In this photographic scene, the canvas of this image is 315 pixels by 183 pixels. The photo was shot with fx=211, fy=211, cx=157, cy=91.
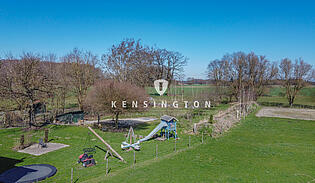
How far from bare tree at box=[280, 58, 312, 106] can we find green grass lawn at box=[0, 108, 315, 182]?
32714 mm

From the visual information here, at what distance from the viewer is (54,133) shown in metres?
19.3

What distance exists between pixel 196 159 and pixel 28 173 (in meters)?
8.80

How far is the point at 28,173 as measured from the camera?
10250mm

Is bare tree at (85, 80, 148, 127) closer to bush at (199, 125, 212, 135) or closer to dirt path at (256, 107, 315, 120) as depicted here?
bush at (199, 125, 212, 135)

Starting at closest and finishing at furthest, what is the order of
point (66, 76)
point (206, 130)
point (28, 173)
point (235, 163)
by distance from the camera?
point (28, 173)
point (235, 163)
point (206, 130)
point (66, 76)

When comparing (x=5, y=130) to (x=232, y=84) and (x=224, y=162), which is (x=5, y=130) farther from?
(x=232, y=84)

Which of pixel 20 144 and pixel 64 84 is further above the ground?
pixel 64 84

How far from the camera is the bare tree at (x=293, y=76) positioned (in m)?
46.5

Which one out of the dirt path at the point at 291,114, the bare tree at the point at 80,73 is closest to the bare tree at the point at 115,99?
the bare tree at the point at 80,73

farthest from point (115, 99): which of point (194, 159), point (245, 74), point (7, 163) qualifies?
point (245, 74)

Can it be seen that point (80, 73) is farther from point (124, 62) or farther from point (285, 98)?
point (285, 98)

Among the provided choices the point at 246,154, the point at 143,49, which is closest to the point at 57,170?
the point at 246,154

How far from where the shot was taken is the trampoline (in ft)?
31.2

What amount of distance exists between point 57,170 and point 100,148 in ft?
13.3
